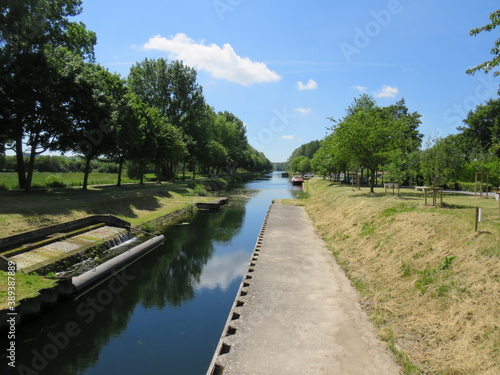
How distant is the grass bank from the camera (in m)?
6.18

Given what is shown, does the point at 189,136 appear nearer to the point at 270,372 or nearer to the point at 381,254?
the point at 381,254

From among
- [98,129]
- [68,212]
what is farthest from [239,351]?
[98,129]

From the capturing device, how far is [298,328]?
777 cm

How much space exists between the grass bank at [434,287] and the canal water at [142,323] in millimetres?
4836

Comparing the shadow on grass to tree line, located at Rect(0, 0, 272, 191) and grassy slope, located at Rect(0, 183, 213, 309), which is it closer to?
grassy slope, located at Rect(0, 183, 213, 309)

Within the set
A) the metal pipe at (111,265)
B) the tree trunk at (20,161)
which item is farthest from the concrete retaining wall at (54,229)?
the tree trunk at (20,161)

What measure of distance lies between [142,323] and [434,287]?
8.79 meters

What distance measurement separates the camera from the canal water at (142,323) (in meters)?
8.07

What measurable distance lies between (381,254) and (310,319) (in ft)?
17.9

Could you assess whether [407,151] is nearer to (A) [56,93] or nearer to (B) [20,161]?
(A) [56,93]

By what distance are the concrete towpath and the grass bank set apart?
573 millimetres

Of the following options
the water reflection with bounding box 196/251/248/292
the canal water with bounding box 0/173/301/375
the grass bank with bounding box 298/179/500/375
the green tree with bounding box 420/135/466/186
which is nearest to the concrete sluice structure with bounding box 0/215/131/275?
the canal water with bounding box 0/173/301/375

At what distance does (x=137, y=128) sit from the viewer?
→ 33.5 m

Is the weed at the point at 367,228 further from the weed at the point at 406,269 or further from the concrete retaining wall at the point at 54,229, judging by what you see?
the concrete retaining wall at the point at 54,229
